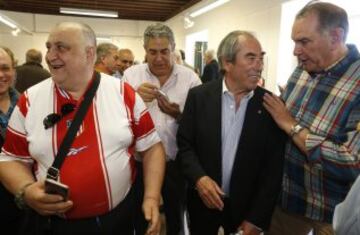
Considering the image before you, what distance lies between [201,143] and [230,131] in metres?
0.18

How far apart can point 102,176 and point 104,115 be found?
0.94 ft

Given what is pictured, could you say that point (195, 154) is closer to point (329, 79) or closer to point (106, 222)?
point (106, 222)

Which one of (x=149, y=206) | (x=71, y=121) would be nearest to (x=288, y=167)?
(x=149, y=206)

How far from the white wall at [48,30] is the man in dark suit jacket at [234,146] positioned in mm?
12118

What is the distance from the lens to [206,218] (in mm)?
1907

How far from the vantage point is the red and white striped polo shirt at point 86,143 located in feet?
4.69

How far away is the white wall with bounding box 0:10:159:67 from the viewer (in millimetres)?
12523

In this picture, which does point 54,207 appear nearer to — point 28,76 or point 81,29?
point 81,29

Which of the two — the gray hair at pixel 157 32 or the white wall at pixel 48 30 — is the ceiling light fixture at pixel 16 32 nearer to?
the white wall at pixel 48 30

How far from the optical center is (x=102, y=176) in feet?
4.77

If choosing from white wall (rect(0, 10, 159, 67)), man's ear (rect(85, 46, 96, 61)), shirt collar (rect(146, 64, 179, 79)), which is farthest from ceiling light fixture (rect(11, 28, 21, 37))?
man's ear (rect(85, 46, 96, 61))

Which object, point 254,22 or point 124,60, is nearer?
point 124,60

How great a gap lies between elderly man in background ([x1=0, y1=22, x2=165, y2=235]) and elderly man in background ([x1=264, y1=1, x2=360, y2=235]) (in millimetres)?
790

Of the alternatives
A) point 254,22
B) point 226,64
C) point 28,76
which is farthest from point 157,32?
point 254,22
